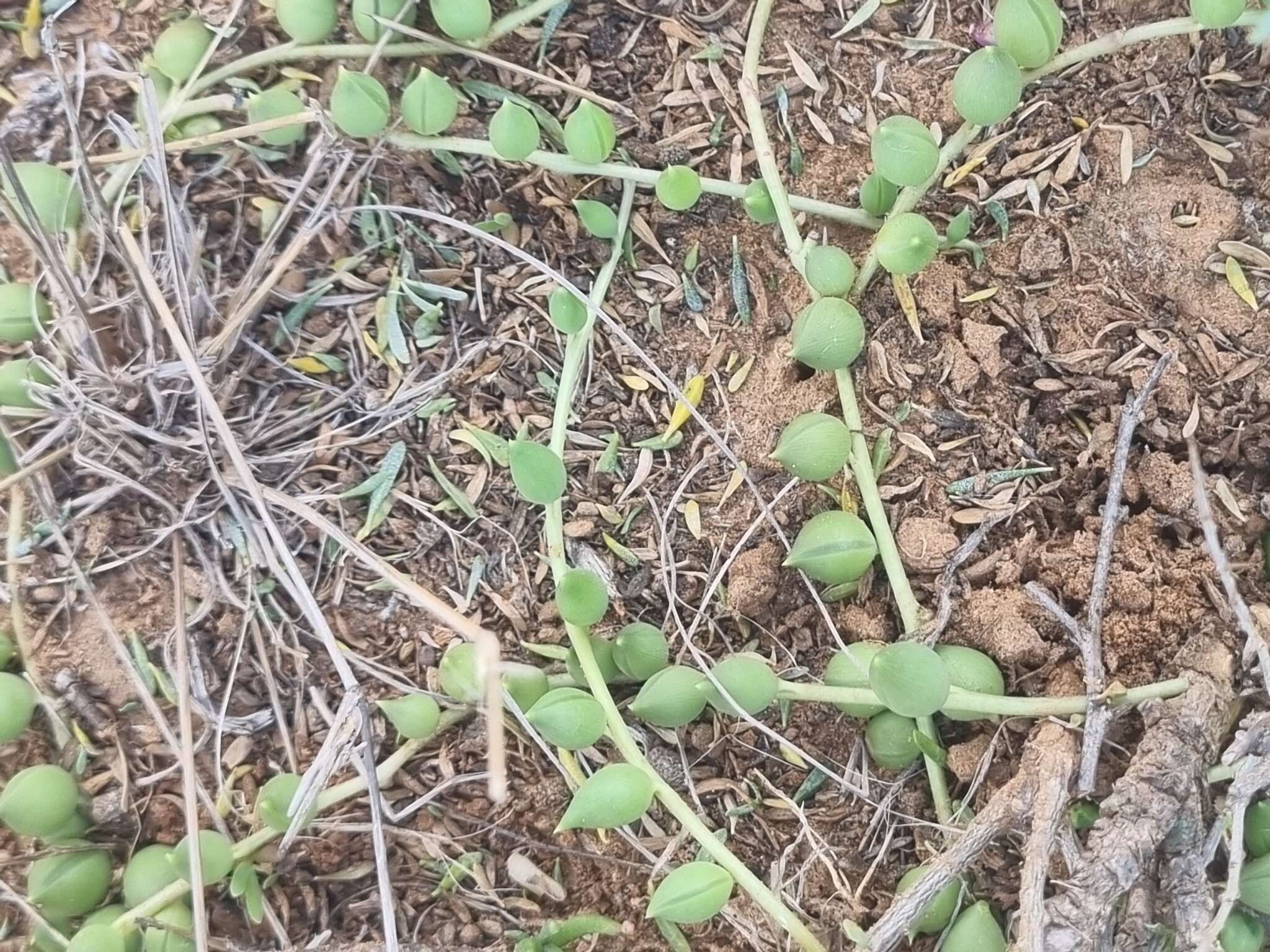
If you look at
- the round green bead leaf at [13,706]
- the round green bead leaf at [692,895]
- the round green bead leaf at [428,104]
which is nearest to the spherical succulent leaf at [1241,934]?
the round green bead leaf at [692,895]

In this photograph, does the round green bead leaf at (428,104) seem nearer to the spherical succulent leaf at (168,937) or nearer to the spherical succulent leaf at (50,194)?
the spherical succulent leaf at (50,194)

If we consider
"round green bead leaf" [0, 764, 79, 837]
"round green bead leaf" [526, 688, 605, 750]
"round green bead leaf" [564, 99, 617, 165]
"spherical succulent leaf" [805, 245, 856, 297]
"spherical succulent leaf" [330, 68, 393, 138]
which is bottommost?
"round green bead leaf" [0, 764, 79, 837]

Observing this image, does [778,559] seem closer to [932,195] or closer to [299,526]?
[932,195]

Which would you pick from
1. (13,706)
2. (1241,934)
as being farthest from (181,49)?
(1241,934)

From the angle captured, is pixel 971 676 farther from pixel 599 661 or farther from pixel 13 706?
pixel 13 706

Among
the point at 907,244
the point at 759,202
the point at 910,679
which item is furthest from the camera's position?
the point at 759,202

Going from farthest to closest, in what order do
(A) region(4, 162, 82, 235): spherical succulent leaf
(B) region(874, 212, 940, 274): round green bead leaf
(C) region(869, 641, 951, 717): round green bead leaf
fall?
(A) region(4, 162, 82, 235): spherical succulent leaf
(B) region(874, 212, 940, 274): round green bead leaf
(C) region(869, 641, 951, 717): round green bead leaf

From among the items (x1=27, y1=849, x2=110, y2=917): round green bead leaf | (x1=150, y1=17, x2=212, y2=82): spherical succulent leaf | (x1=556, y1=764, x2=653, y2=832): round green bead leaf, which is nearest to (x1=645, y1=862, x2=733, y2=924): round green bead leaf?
(x1=556, y1=764, x2=653, y2=832): round green bead leaf

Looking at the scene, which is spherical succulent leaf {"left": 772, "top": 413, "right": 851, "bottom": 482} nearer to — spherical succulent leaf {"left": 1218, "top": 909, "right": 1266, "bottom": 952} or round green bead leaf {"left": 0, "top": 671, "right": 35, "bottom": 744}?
spherical succulent leaf {"left": 1218, "top": 909, "right": 1266, "bottom": 952}
